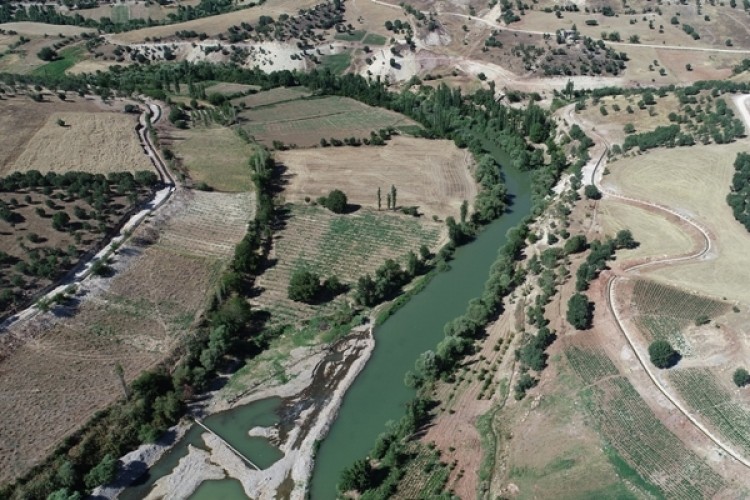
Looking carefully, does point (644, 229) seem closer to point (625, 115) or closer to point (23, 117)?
point (625, 115)

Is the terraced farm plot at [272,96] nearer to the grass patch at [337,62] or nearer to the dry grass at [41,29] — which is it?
the grass patch at [337,62]

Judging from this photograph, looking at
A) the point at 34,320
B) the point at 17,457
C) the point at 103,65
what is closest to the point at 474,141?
the point at 34,320

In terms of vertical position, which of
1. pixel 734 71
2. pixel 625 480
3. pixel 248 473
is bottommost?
pixel 248 473

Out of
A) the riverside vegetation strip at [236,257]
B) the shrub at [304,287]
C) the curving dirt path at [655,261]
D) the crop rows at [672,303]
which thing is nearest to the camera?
the curving dirt path at [655,261]

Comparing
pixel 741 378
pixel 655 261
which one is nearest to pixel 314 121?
pixel 655 261

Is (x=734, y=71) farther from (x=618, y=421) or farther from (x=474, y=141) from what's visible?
(x=618, y=421)

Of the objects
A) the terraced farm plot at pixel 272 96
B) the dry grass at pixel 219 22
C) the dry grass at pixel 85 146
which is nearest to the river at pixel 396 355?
the dry grass at pixel 85 146
